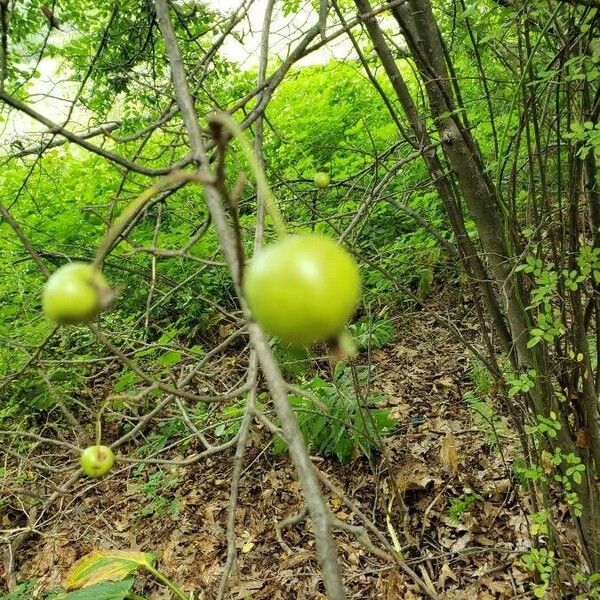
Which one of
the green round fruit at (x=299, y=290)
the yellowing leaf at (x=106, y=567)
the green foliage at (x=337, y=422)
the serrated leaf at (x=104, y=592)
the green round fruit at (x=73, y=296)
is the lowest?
the green foliage at (x=337, y=422)

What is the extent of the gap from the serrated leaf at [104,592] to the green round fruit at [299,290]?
2784 millimetres

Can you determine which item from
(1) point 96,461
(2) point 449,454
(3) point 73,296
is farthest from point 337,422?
(3) point 73,296

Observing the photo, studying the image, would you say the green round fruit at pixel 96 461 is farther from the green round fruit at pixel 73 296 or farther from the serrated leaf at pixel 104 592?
the serrated leaf at pixel 104 592

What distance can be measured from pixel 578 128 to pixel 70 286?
5.54 ft

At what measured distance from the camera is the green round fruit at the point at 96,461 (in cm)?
115

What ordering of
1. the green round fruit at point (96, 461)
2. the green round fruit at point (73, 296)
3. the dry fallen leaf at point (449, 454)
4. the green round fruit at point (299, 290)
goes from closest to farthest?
the green round fruit at point (299, 290) → the green round fruit at point (73, 296) → the green round fruit at point (96, 461) → the dry fallen leaf at point (449, 454)

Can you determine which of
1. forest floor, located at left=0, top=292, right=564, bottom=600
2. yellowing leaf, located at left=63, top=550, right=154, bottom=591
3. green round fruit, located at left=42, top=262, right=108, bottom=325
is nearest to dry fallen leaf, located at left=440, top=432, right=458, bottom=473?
forest floor, located at left=0, top=292, right=564, bottom=600

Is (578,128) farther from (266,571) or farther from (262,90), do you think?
(266,571)

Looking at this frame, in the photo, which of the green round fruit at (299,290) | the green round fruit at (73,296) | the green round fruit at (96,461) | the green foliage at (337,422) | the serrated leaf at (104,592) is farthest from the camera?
the green foliage at (337,422)

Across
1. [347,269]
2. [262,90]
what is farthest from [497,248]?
[347,269]

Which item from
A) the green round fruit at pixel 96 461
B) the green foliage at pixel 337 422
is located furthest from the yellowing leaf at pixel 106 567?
the green round fruit at pixel 96 461

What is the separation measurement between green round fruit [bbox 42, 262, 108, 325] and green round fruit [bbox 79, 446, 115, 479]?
58cm

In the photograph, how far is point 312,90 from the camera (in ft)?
25.3

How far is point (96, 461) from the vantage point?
1.16 meters
